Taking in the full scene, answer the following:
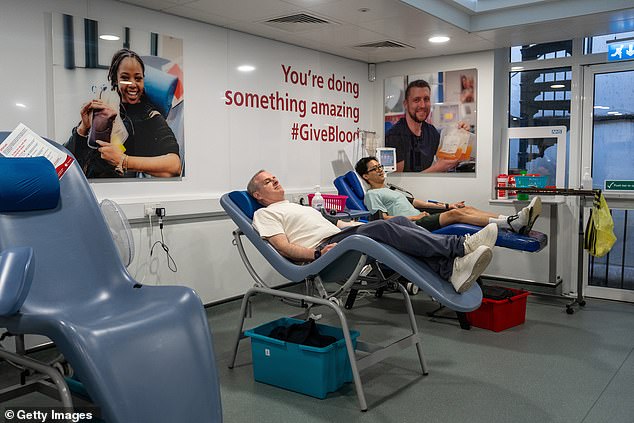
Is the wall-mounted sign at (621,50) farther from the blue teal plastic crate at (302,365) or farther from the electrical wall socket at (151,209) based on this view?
the electrical wall socket at (151,209)

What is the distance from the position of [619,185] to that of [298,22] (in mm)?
3093

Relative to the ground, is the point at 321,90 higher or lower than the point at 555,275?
higher

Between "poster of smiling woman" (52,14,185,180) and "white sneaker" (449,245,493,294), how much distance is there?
2.34 m

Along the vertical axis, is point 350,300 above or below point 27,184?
below

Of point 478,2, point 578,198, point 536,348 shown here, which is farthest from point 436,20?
point 536,348

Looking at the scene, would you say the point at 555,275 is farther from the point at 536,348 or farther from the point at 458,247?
the point at 458,247

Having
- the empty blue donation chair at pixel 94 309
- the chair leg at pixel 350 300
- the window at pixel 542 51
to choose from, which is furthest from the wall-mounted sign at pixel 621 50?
the empty blue donation chair at pixel 94 309

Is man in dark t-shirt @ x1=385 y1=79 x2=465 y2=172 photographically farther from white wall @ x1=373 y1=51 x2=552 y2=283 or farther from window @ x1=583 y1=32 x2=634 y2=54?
window @ x1=583 y1=32 x2=634 y2=54

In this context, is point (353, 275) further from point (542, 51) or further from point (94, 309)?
point (542, 51)

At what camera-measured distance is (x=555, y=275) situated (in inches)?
204

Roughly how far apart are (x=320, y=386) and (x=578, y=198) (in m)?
3.20

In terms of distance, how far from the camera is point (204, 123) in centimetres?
445

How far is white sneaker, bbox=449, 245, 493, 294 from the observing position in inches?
106

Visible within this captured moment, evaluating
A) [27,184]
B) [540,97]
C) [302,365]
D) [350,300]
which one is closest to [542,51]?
[540,97]
